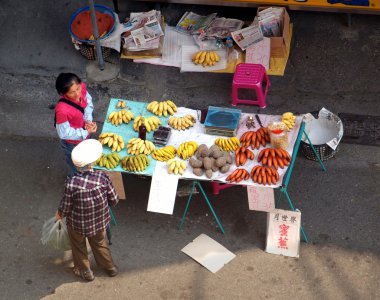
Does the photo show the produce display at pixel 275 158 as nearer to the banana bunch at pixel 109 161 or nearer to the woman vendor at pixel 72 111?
the banana bunch at pixel 109 161

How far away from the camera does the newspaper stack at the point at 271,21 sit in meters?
9.64

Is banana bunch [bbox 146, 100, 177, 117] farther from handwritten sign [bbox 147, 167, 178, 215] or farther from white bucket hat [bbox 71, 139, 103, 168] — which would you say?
white bucket hat [bbox 71, 139, 103, 168]

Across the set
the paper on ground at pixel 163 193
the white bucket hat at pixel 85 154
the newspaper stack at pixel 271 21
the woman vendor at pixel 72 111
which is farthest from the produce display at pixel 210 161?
the newspaper stack at pixel 271 21

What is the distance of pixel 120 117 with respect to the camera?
7.91m

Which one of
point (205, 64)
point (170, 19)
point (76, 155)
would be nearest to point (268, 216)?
point (76, 155)

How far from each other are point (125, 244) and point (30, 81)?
10.9 ft

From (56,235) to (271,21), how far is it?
449 centimetres

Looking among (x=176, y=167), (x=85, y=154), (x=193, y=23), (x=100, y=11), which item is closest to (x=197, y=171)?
(x=176, y=167)

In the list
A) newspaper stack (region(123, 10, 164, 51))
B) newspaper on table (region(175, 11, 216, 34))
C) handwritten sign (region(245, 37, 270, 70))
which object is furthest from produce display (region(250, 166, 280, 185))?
newspaper on table (region(175, 11, 216, 34))

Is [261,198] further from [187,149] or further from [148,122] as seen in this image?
[148,122]

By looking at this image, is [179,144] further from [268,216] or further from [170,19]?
[170,19]

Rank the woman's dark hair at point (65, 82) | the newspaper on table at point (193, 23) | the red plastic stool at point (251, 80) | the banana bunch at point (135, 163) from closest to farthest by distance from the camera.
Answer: the woman's dark hair at point (65, 82), the banana bunch at point (135, 163), the red plastic stool at point (251, 80), the newspaper on table at point (193, 23)

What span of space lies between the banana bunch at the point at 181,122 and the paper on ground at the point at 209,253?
1.25 metres

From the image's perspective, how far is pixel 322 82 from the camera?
374 inches
